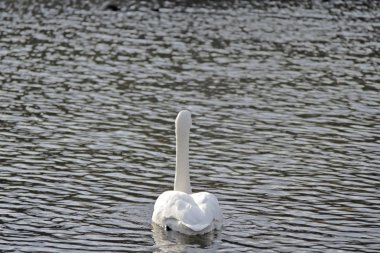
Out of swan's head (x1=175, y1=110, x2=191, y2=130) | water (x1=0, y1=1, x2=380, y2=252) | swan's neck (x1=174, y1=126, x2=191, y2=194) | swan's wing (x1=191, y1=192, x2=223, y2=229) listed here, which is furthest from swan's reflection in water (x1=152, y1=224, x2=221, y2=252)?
swan's head (x1=175, y1=110, x2=191, y2=130)

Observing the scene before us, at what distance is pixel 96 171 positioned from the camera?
2348cm

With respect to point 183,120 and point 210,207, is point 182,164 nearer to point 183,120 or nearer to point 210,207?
point 183,120

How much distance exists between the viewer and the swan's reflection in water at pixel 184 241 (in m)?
17.8

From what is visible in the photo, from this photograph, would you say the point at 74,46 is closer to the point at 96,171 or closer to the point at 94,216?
the point at 96,171

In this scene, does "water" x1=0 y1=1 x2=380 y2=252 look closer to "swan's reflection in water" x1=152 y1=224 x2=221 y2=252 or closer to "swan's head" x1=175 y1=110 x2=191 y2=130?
"swan's reflection in water" x1=152 y1=224 x2=221 y2=252

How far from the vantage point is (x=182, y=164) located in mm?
20188

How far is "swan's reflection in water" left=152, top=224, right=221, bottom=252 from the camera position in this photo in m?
17.8

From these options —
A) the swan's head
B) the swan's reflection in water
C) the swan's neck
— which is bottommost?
the swan's reflection in water

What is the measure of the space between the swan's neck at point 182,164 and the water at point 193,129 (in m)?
0.80

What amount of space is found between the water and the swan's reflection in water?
50 millimetres

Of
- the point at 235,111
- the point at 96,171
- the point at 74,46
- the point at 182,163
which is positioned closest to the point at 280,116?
the point at 235,111

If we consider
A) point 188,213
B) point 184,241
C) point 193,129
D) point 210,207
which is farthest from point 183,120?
point 193,129

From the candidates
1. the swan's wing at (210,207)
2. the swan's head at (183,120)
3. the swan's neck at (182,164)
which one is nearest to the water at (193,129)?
the swan's wing at (210,207)

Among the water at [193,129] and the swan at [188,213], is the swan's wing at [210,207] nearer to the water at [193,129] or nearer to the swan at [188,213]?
the swan at [188,213]
